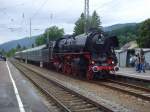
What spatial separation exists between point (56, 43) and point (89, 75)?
36.5 feet

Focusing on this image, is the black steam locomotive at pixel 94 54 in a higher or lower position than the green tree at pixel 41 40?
lower

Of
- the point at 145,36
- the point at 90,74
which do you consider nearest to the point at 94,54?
the point at 90,74

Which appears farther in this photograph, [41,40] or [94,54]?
[41,40]

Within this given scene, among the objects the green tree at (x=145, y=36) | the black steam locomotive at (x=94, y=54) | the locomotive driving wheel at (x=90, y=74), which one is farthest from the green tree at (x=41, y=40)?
the locomotive driving wheel at (x=90, y=74)

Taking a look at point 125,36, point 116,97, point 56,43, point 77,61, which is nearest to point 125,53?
point 56,43

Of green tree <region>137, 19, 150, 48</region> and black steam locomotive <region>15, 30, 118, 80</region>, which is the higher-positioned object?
green tree <region>137, 19, 150, 48</region>

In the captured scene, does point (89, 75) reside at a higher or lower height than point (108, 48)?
lower

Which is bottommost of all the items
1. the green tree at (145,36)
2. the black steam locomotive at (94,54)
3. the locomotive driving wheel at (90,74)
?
the locomotive driving wheel at (90,74)

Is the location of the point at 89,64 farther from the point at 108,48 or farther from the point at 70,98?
the point at 70,98

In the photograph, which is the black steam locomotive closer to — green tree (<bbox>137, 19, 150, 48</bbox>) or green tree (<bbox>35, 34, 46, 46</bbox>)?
green tree (<bbox>137, 19, 150, 48</bbox>)

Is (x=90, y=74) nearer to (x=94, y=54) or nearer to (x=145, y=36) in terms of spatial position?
(x=94, y=54)

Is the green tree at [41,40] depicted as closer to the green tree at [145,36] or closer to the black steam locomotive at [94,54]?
the green tree at [145,36]

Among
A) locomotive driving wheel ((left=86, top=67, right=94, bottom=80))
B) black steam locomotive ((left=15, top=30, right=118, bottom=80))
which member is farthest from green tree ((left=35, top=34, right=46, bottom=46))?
locomotive driving wheel ((left=86, top=67, right=94, bottom=80))

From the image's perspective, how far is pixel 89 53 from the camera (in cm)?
2625
